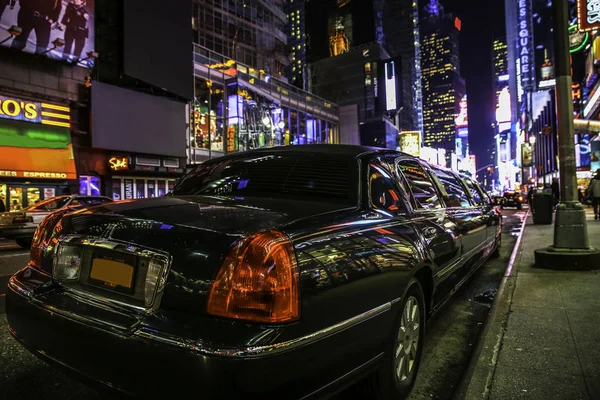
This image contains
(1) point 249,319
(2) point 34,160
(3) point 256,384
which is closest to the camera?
(3) point 256,384

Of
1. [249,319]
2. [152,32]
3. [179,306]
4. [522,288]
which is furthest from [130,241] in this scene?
[152,32]

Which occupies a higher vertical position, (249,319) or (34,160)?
(34,160)

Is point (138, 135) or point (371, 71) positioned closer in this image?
point (138, 135)

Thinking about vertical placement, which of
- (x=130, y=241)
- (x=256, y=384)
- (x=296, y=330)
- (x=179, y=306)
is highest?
(x=130, y=241)

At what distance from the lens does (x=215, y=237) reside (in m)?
1.73

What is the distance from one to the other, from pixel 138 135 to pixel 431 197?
66.4 ft

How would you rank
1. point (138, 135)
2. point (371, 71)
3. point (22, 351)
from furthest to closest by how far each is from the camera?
point (371, 71) → point (138, 135) → point (22, 351)

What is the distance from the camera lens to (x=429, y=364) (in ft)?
10.2

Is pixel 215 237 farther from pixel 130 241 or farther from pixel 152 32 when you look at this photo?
pixel 152 32

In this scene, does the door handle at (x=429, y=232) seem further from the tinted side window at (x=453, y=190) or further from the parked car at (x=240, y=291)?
the tinted side window at (x=453, y=190)

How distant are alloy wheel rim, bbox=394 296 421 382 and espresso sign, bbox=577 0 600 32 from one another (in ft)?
51.6

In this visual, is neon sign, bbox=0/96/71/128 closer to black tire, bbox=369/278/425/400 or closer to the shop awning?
the shop awning

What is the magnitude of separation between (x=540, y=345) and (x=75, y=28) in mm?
20977

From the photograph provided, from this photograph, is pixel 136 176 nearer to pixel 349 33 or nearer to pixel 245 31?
pixel 245 31
